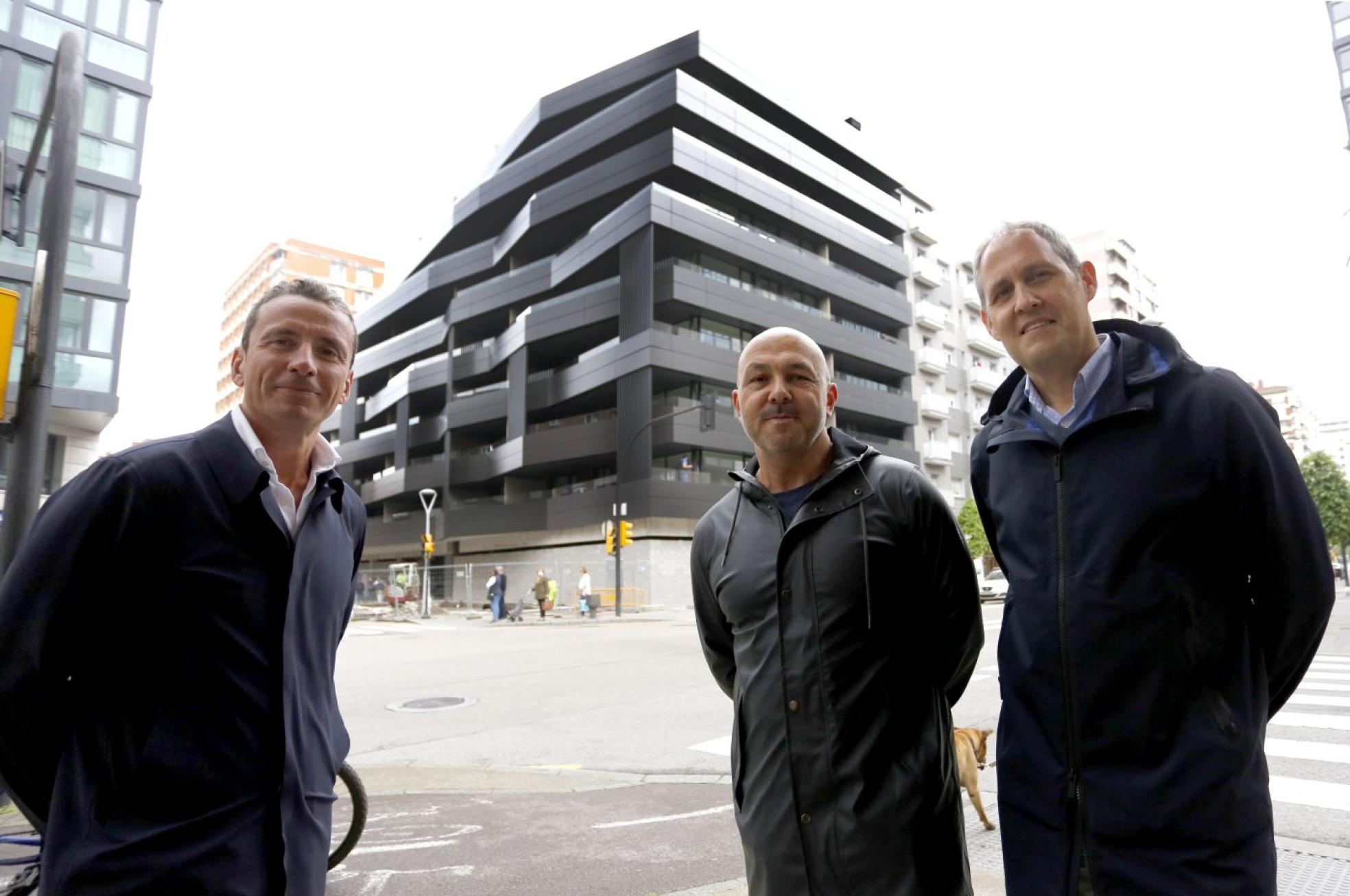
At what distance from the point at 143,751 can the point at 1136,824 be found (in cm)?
217

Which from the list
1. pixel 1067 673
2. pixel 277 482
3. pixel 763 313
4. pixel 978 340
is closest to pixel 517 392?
pixel 763 313

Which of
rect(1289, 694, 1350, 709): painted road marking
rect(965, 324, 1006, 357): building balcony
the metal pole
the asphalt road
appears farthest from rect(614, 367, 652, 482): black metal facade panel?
rect(965, 324, 1006, 357): building balcony

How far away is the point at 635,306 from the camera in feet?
126

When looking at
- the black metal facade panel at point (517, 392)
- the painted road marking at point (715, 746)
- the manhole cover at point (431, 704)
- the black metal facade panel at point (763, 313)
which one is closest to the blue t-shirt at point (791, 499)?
the painted road marking at point (715, 746)

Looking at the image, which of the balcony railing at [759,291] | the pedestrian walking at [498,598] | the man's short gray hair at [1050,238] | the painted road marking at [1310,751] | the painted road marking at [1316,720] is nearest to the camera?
the man's short gray hair at [1050,238]

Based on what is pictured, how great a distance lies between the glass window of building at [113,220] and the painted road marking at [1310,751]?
31.1 metres

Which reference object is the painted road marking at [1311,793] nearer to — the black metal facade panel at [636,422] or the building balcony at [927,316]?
the black metal facade panel at [636,422]

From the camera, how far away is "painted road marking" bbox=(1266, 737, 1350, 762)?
652 cm

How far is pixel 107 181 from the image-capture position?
2578 cm

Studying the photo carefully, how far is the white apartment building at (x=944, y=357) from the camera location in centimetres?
5444

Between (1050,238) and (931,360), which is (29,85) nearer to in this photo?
(1050,238)

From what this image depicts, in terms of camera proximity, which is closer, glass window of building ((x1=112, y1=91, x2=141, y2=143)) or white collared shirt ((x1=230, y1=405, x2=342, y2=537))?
white collared shirt ((x1=230, y1=405, x2=342, y2=537))

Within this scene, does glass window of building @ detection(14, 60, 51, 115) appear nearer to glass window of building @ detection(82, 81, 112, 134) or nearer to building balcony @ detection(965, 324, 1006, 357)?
glass window of building @ detection(82, 81, 112, 134)

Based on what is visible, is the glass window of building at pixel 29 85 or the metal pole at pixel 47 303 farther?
the glass window of building at pixel 29 85
